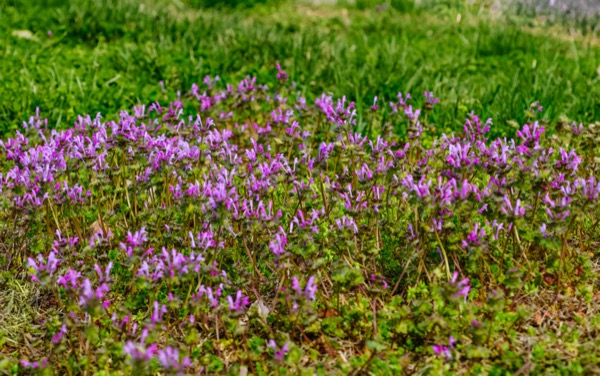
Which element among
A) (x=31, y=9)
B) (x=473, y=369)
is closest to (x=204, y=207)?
(x=473, y=369)

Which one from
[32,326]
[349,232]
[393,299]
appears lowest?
[32,326]

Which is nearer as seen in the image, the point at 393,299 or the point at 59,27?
the point at 393,299

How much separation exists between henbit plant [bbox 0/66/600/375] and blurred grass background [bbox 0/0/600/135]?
1559mm

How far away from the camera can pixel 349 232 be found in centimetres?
342

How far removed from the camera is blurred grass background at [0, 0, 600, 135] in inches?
231

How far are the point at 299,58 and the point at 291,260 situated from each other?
13.0 feet

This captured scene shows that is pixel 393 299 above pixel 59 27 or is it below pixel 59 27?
below

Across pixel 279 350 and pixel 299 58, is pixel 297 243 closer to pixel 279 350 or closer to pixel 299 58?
pixel 279 350

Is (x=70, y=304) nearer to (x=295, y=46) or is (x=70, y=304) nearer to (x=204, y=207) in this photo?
(x=204, y=207)

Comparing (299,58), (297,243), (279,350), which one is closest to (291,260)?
(297,243)

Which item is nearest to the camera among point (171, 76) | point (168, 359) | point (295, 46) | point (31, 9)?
point (168, 359)

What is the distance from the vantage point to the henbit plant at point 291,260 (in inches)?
118

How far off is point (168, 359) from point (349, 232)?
47.3 inches

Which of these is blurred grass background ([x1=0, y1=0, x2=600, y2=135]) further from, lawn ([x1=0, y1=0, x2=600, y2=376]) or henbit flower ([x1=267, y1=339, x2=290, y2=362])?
henbit flower ([x1=267, y1=339, x2=290, y2=362])
